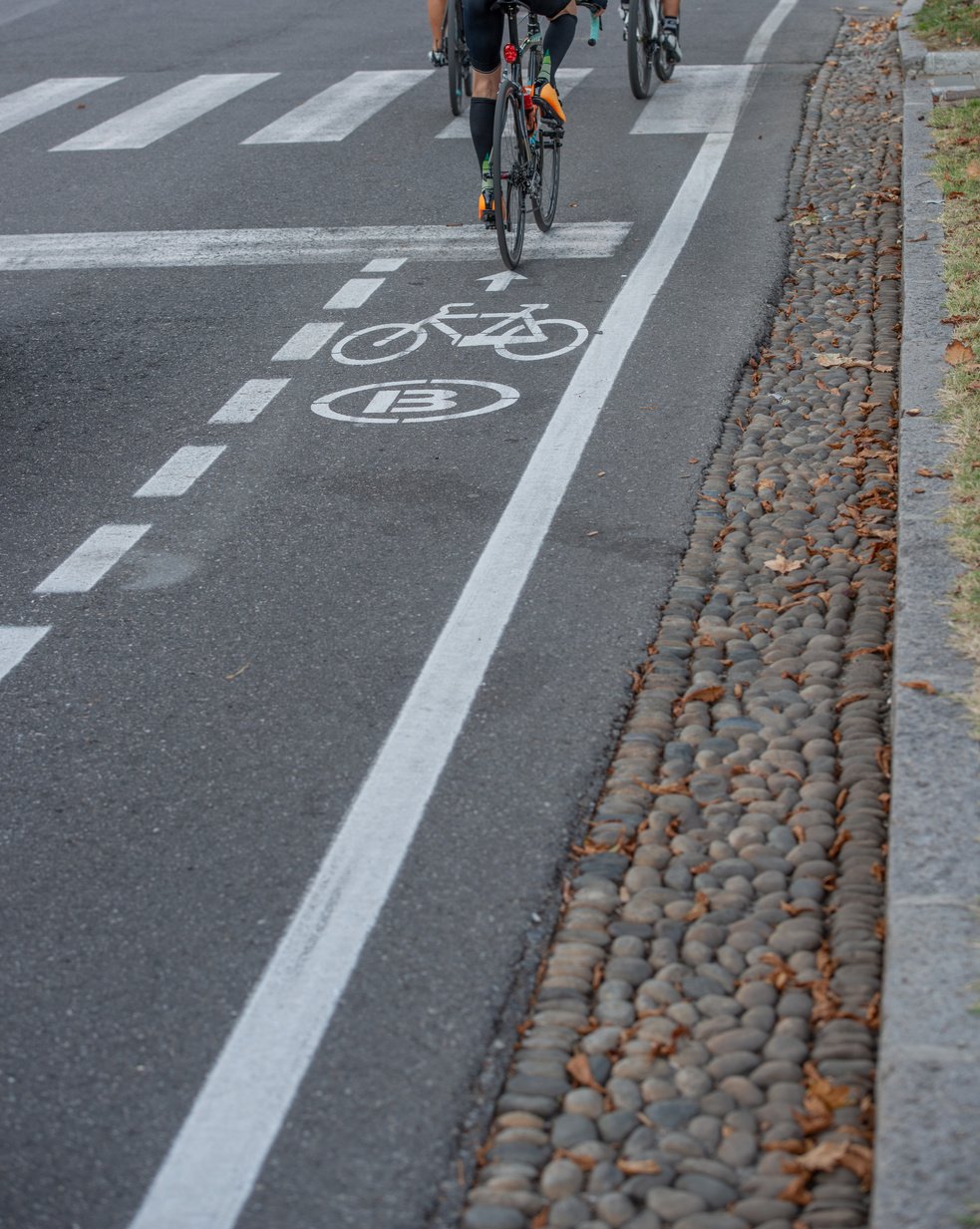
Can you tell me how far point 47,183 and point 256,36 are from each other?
22.1ft

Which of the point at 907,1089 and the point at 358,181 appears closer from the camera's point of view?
the point at 907,1089

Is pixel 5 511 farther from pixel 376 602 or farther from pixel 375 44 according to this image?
pixel 375 44

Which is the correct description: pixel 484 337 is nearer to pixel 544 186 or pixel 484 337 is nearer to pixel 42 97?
pixel 544 186

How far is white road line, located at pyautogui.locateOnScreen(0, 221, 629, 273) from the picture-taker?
28.8ft

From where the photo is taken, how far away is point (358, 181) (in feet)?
34.4

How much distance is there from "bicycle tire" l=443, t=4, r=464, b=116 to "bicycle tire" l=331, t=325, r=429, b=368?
5.36m

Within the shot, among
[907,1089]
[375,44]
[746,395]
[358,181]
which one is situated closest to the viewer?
[907,1089]

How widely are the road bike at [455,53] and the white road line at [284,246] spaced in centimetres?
352

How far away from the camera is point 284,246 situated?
9.05 metres

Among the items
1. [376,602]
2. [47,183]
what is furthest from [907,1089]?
[47,183]

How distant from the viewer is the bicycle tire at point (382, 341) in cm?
718

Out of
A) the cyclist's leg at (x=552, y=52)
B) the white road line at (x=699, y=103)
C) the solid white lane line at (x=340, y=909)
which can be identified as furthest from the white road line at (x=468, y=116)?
the solid white lane line at (x=340, y=909)

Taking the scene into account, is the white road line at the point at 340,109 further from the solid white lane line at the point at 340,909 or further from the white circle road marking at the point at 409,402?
the solid white lane line at the point at 340,909

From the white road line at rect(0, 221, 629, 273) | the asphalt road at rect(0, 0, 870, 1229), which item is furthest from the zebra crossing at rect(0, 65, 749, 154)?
the white road line at rect(0, 221, 629, 273)
